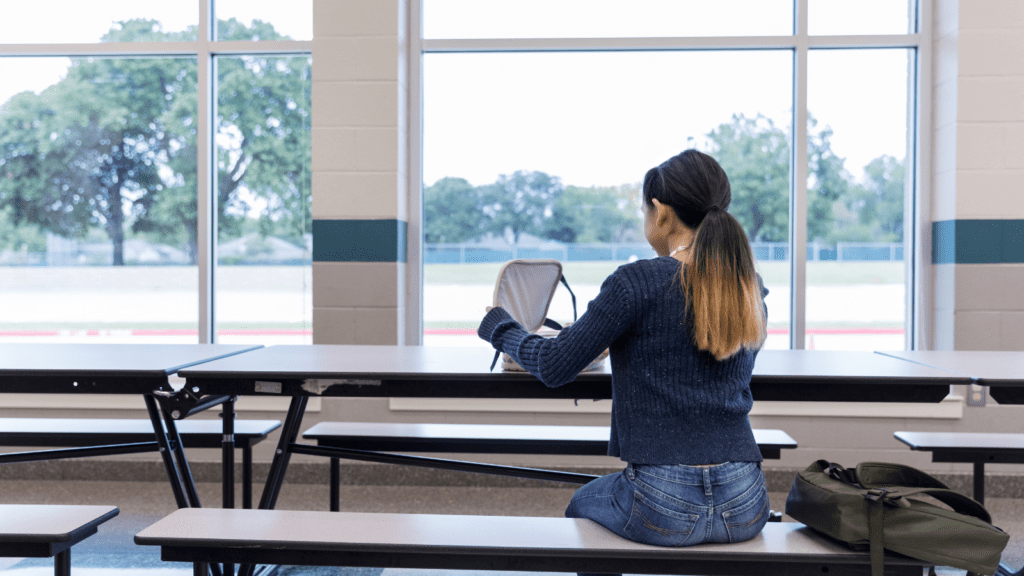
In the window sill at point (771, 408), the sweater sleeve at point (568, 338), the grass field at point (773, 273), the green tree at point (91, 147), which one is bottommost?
the window sill at point (771, 408)

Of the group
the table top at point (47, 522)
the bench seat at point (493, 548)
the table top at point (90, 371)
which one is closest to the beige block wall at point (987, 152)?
the bench seat at point (493, 548)

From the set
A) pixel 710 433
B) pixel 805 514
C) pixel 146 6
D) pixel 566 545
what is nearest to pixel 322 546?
pixel 566 545

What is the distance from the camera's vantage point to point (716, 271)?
4.64 feet

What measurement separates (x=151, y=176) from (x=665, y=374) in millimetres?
3273

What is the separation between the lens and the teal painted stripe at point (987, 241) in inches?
129

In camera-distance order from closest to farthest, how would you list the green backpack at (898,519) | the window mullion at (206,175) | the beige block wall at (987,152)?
the green backpack at (898,519) → the beige block wall at (987,152) → the window mullion at (206,175)

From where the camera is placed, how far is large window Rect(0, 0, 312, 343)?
3736 millimetres

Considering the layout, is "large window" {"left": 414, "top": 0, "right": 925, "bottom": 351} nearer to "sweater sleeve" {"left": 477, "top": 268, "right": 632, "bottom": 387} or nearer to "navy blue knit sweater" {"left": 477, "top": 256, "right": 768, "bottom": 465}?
"sweater sleeve" {"left": 477, "top": 268, "right": 632, "bottom": 387}

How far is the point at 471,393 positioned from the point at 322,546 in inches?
19.8

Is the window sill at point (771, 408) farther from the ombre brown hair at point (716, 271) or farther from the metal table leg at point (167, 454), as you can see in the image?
the ombre brown hair at point (716, 271)

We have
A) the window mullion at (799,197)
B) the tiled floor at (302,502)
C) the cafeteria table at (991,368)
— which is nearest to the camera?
the cafeteria table at (991,368)

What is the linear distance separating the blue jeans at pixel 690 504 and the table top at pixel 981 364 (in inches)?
28.5

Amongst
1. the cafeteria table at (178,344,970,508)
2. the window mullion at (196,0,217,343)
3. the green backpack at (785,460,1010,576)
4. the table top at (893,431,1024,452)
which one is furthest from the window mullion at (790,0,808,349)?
the window mullion at (196,0,217,343)

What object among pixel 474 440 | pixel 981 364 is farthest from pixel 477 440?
pixel 981 364
